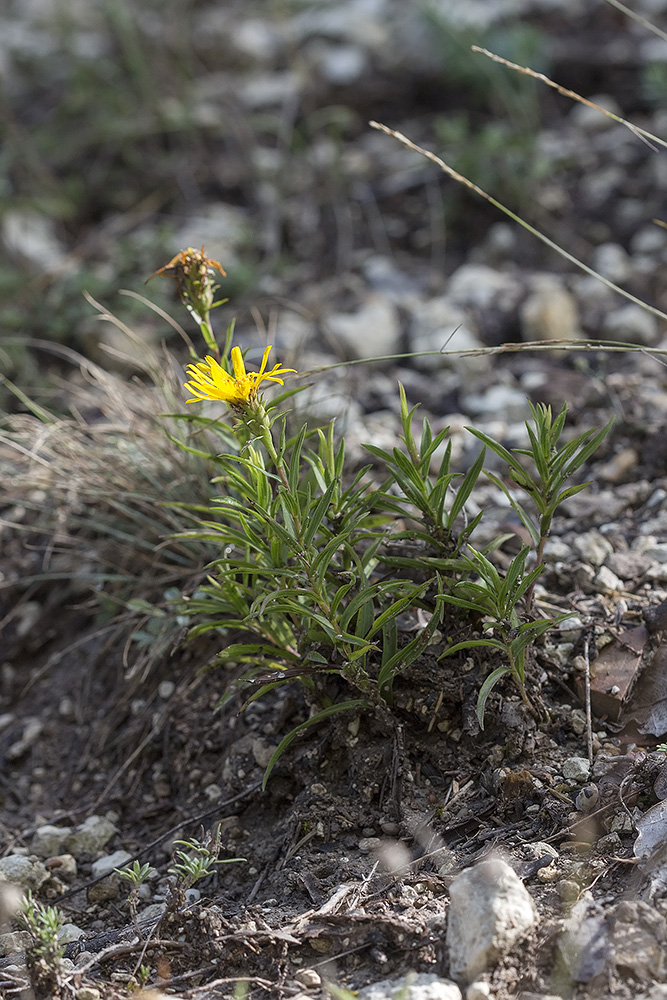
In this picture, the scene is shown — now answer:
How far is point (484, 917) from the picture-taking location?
47.1 inches

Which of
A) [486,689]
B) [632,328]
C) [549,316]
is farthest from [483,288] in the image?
[486,689]

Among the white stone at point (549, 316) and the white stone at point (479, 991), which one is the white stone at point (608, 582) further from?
the white stone at point (549, 316)

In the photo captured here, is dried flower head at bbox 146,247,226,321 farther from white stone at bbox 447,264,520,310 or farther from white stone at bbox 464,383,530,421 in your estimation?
white stone at bbox 447,264,520,310

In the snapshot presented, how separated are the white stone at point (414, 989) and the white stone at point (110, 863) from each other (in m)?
0.64

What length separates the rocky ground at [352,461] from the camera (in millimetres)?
1337

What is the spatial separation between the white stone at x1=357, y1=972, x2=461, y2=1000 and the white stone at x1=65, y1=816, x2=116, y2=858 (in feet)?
2.39

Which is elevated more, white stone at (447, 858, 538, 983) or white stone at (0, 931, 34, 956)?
white stone at (447, 858, 538, 983)

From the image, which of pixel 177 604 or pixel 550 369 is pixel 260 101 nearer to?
pixel 550 369

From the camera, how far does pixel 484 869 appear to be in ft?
4.07

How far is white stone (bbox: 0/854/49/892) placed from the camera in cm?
166

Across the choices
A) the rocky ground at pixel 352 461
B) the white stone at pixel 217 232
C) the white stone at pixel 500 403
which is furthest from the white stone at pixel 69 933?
the white stone at pixel 217 232

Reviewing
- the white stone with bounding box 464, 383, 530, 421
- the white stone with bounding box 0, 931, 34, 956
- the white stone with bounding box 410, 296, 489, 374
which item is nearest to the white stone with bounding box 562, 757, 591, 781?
the white stone with bounding box 0, 931, 34, 956

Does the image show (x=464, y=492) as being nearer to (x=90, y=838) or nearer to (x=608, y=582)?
(x=608, y=582)

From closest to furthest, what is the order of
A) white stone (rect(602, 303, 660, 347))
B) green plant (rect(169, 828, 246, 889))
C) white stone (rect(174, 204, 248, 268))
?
green plant (rect(169, 828, 246, 889)) < white stone (rect(602, 303, 660, 347)) < white stone (rect(174, 204, 248, 268))
